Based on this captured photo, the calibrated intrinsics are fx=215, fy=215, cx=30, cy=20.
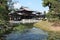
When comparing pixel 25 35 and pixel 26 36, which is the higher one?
pixel 26 36

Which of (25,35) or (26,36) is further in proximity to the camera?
(25,35)

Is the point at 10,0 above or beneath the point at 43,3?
above

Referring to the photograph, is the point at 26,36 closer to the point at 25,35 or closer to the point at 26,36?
the point at 26,36

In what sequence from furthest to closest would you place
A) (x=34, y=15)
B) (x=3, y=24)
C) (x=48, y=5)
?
(x=34, y=15)
(x=48, y=5)
(x=3, y=24)

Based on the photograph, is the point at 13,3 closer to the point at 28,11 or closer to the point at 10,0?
the point at 10,0

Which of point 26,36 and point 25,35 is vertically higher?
point 26,36

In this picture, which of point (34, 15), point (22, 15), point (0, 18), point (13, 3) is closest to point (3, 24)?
point (0, 18)

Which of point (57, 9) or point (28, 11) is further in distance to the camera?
point (28, 11)

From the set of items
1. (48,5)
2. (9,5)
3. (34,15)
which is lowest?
(34,15)

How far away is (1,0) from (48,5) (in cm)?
5348

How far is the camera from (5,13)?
3288 centimetres

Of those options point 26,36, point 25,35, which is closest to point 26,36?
point 26,36

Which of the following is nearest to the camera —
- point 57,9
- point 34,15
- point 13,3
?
point 13,3

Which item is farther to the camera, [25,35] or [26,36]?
[25,35]
